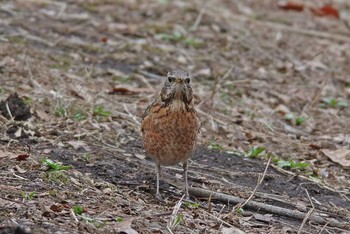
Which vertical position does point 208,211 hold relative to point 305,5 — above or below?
below

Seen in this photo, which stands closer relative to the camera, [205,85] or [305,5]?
[205,85]

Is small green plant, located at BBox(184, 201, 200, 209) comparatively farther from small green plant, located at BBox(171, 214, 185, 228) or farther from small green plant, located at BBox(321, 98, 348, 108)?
small green plant, located at BBox(321, 98, 348, 108)

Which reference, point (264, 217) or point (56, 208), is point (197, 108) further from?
point (56, 208)

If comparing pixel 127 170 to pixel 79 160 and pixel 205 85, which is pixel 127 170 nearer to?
pixel 79 160

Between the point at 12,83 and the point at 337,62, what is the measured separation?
5241 mm

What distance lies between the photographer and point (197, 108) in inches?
355

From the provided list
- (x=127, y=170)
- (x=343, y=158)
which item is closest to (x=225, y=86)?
(x=343, y=158)

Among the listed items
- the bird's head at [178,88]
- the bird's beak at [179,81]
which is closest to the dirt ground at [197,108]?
the bird's head at [178,88]

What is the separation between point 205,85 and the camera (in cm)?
1007

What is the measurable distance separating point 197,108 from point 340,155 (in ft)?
5.74

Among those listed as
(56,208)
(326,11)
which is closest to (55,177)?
(56,208)

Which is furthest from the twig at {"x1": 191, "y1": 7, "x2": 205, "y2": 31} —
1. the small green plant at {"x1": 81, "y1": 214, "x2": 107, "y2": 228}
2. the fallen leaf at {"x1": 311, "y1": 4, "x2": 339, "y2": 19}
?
the small green plant at {"x1": 81, "y1": 214, "x2": 107, "y2": 228}

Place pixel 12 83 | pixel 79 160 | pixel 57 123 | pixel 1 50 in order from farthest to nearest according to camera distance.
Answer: pixel 1 50 < pixel 12 83 < pixel 57 123 < pixel 79 160

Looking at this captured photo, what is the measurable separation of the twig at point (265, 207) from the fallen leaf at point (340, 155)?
188cm
